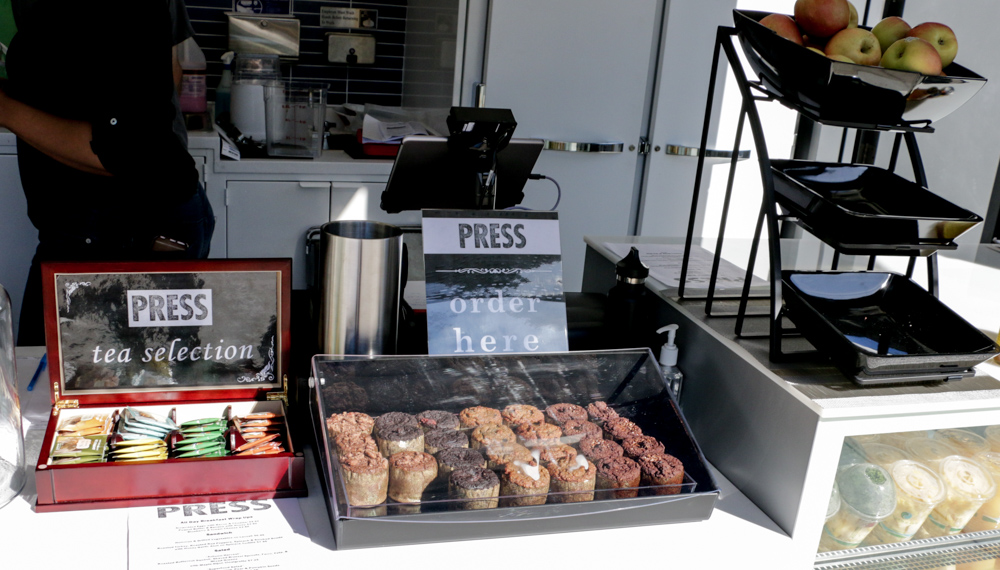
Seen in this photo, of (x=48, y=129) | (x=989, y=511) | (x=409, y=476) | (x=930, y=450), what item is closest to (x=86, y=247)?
(x=48, y=129)

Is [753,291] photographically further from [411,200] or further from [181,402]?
[181,402]

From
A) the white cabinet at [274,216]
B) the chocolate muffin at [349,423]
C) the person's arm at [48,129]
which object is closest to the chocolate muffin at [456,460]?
the chocolate muffin at [349,423]

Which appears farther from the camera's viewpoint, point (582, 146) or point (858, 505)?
point (582, 146)

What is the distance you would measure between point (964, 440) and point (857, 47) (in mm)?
672

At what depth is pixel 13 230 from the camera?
8.34 ft

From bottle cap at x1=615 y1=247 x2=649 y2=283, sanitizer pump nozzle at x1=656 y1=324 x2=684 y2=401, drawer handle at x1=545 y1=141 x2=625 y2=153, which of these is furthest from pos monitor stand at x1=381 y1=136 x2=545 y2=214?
drawer handle at x1=545 y1=141 x2=625 y2=153

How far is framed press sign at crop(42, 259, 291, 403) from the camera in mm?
1091

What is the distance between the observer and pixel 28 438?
1.13 m

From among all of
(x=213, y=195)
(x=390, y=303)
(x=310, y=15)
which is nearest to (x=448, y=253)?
(x=390, y=303)

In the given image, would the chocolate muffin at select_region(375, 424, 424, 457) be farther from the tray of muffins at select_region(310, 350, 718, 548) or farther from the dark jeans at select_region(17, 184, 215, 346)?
the dark jeans at select_region(17, 184, 215, 346)

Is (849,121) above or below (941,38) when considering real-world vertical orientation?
→ below

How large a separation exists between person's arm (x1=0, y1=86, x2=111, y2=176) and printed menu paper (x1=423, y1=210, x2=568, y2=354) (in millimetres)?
856

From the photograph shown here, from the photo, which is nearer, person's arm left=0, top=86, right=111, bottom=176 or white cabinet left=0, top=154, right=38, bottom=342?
person's arm left=0, top=86, right=111, bottom=176

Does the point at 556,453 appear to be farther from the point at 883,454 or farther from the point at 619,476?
the point at 883,454
